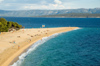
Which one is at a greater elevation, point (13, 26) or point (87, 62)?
point (13, 26)

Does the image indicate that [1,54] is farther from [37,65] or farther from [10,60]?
[37,65]

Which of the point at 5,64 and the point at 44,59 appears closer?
the point at 5,64

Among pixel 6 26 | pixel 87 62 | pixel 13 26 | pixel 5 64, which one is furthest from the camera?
pixel 13 26

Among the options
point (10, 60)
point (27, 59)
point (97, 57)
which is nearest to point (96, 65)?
point (97, 57)

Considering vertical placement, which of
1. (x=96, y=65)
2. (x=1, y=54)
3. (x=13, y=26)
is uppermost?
(x=13, y=26)

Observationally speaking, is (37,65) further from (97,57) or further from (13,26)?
(13,26)

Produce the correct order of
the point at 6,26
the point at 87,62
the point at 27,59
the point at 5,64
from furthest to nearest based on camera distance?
the point at 6,26
the point at 27,59
the point at 87,62
the point at 5,64

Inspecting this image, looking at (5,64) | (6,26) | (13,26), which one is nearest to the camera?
(5,64)

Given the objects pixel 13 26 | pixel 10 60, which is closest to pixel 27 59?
pixel 10 60

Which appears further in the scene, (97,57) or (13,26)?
(13,26)
